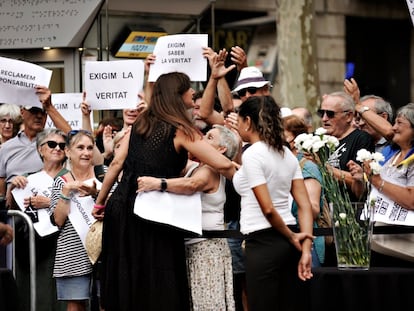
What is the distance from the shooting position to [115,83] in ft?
35.3

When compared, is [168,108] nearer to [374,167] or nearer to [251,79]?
[374,167]

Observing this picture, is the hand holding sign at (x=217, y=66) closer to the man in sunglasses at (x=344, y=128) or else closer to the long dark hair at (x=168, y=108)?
the man in sunglasses at (x=344, y=128)

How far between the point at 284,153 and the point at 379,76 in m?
20.1

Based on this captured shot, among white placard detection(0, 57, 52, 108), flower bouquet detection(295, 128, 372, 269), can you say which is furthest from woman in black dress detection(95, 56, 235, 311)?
white placard detection(0, 57, 52, 108)

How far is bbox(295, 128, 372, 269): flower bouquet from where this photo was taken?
855 cm

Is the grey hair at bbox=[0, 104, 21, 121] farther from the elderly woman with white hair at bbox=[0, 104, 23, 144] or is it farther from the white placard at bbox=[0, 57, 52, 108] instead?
the white placard at bbox=[0, 57, 52, 108]

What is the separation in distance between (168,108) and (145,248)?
3.26 feet

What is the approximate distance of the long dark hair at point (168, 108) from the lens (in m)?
8.64

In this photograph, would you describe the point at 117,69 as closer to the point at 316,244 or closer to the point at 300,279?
the point at 316,244

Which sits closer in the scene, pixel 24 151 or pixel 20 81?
pixel 20 81

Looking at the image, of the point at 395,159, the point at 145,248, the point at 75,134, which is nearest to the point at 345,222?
the point at 395,159

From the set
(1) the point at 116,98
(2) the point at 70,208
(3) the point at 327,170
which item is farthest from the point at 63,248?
(3) the point at 327,170

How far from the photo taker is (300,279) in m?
8.20

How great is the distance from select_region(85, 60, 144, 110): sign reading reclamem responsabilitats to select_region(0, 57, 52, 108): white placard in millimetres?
414
